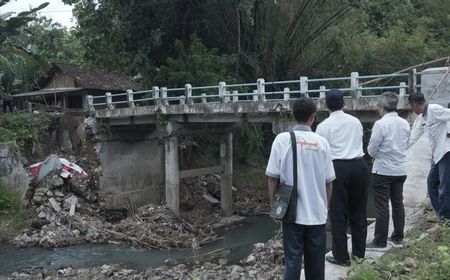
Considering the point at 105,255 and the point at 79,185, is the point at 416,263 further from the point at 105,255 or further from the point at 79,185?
the point at 79,185

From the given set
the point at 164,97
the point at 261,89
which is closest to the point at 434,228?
the point at 261,89

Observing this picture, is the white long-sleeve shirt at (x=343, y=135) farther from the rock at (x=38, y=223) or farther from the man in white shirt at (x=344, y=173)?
the rock at (x=38, y=223)

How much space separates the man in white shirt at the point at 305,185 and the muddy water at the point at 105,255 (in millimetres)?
10806

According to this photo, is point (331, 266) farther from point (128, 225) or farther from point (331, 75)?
point (331, 75)

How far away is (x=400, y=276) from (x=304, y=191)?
118 centimetres

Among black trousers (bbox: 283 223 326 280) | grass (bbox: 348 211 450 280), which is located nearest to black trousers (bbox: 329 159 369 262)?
grass (bbox: 348 211 450 280)

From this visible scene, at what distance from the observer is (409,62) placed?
1115 inches

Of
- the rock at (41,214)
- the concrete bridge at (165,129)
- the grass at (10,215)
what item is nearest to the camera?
the concrete bridge at (165,129)

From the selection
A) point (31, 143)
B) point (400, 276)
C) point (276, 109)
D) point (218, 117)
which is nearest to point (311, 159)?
point (400, 276)

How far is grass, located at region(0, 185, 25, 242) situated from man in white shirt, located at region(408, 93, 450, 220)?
1589 centimetres

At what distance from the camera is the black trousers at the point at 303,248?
4.23 m

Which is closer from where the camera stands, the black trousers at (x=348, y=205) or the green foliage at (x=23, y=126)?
the black trousers at (x=348, y=205)

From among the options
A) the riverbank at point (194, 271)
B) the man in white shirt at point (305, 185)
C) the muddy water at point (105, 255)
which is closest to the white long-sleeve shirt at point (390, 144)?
the man in white shirt at point (305, 185)

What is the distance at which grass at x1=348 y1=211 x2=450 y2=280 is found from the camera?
13.6ft
